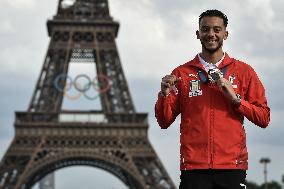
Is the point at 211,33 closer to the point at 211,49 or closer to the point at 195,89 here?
the point at 211,49

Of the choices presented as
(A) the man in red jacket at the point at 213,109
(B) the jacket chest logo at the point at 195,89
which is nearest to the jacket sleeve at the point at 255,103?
(A) the man in red jacket at the point at 213,109

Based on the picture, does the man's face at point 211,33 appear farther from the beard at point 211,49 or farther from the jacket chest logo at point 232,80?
the jacket chest logo at point 232,80

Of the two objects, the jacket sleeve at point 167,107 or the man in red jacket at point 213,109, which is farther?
the jacket sleeve at point 167,107

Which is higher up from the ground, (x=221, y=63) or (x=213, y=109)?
(x=221, y=63)

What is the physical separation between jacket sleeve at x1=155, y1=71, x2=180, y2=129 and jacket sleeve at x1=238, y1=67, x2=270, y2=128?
0.54 metres

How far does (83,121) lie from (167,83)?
6084 cm

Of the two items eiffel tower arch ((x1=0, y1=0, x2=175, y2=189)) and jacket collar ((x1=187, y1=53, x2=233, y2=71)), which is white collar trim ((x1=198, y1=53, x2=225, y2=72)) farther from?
eiffel tower arch ((x1=0, y1=0, x2=175, y2=189))

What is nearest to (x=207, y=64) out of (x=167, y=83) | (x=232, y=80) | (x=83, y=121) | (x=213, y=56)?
(x=213, y=56)

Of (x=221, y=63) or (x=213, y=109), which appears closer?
(x=213, y=109)

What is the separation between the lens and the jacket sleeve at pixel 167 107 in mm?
6191

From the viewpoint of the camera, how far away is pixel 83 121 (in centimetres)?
6662

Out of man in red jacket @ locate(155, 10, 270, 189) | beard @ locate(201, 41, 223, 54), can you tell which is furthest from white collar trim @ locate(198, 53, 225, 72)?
beard @ locate(201, 41, 223, 54)

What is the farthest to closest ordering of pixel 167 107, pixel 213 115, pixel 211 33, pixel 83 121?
pixel 83 121 < pixel 167 107 < pixel 211 33 < pixel 213 115

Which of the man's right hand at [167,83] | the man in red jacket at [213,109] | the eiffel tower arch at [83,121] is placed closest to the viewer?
the man in red jacket at [213,109]
